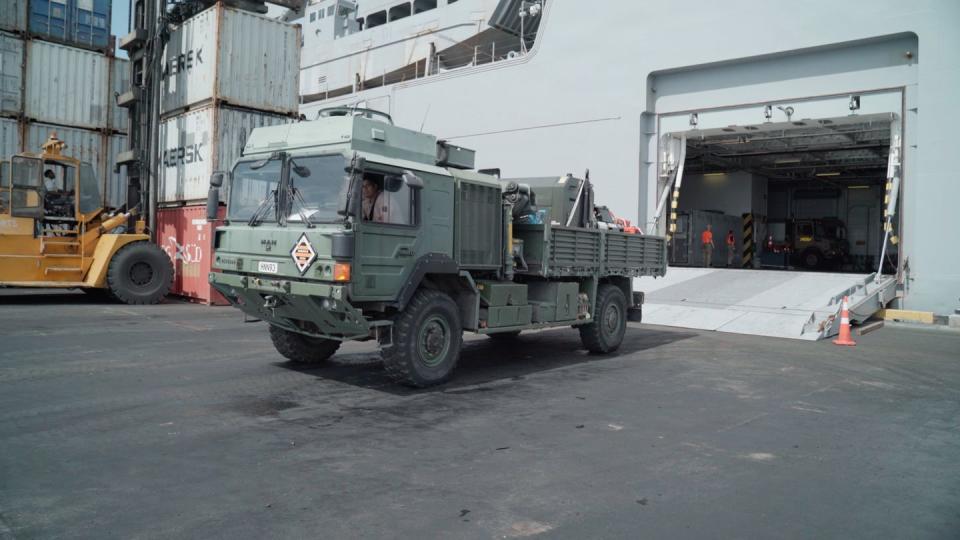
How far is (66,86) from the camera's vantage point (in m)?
17.8

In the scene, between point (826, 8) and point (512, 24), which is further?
point (512, 24)

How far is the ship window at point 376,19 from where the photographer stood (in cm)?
3394

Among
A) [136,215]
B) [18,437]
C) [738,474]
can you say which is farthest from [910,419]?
[136,215]

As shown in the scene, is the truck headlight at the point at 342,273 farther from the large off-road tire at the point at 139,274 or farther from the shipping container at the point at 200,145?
the shipping container at the point at 200,145

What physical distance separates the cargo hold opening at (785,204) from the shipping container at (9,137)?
1878cm

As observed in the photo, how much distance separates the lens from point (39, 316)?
39.2 feet

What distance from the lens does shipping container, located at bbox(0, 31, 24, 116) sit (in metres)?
16.5

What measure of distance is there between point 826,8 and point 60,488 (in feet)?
58.3

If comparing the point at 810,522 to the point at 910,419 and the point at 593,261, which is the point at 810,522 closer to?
the point at 910,419

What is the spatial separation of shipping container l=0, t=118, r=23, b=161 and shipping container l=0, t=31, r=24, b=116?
229 millimetres

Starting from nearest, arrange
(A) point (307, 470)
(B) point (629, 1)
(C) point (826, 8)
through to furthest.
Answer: (A) point (307, 470), (C) point (826, 8), (B) point (629, 1)

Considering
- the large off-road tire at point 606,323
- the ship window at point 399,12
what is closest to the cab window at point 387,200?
the large off-road tire at point 606,323

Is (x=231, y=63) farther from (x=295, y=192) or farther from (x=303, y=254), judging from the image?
(x=303, y=254)

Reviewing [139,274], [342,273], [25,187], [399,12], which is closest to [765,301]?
[342,273]
